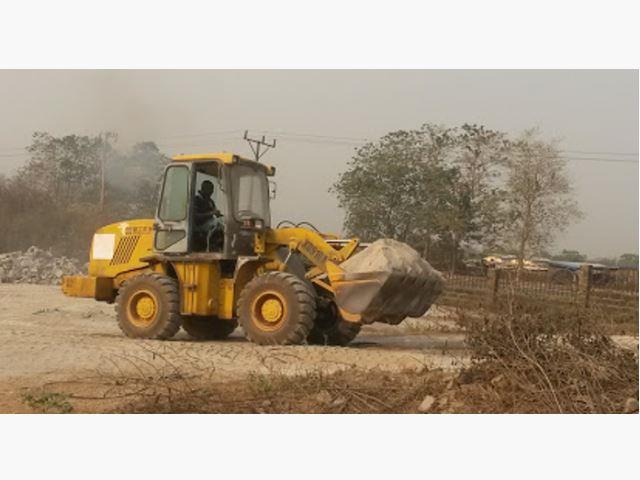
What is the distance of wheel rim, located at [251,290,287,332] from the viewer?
1000 cm

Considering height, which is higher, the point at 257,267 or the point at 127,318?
the point at 257,267

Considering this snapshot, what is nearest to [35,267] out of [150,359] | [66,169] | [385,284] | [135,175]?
[66,169]

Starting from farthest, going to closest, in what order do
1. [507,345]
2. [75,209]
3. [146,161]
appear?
[75,209] → [146,161] → [507,345]

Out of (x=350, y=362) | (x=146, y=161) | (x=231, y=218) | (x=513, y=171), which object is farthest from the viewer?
(x=146, y=161)

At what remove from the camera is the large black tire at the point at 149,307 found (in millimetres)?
10945

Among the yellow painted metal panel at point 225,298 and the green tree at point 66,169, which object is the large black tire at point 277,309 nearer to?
the yellow painted metal panel at point 225,298

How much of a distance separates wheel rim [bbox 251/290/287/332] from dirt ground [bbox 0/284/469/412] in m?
0.41

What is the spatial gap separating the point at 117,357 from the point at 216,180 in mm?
3139

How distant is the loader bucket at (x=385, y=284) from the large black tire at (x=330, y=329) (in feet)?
3.81

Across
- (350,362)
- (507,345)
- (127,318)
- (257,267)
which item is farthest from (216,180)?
(507,345)

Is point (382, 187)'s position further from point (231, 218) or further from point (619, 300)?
point (231, 218)

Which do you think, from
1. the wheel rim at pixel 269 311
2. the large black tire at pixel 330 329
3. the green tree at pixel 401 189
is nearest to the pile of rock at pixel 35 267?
the green tree at pixel 401 189

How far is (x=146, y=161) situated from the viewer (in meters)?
19.6

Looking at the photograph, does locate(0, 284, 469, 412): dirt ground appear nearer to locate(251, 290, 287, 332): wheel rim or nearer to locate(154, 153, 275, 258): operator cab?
locate(251, 290, 287, 332): wheel rim
